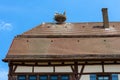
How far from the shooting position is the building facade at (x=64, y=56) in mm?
22859

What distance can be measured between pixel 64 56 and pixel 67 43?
2.24 m

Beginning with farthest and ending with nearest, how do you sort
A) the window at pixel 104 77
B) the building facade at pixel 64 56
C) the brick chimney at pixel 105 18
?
the brick chimney at pixel 105 18, the building facade at pixel 64 56, the window at pixel 104 77

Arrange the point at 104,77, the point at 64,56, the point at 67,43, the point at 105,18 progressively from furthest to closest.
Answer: the point at 105,18
the point at 67,43
the point at 64,56
the point at 104,77

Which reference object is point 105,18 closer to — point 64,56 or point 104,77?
point 64,56

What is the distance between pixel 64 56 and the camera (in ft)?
76.5

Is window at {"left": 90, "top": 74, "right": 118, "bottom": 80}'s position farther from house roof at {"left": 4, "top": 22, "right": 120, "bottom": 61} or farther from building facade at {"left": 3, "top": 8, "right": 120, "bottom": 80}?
house roof at {"left": 4, "top": 22, "right": 120, "bottom": 61}

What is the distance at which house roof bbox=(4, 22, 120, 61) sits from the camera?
922 inches

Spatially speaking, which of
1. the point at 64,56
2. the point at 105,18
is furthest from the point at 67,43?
the point at 105,18

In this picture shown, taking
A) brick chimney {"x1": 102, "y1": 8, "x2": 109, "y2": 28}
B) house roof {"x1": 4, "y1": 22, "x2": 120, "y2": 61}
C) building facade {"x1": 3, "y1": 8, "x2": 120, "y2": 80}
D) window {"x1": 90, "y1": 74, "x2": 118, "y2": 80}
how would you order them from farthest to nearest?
1. brick chimney {"x1": 102, "y1": 8, "x2": 109, "y2": 28}
2. house roof {"x1": 4, "y1": 22, "x2": 120, "y2": 61}
3. building facade {"x1": 3, "y1": 8, "x2": 120, "y2": 80}
4. window {"x1": 90, "y1": 74, "x2": 118, "y2": 80}

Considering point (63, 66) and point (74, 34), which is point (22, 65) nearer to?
point (63, 66)

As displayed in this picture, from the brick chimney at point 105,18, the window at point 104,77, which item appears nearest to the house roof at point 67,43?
the brick chimney at point 105,18

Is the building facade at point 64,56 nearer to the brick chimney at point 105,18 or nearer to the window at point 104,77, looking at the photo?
the window at point 104,77

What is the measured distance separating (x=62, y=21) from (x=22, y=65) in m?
8.18

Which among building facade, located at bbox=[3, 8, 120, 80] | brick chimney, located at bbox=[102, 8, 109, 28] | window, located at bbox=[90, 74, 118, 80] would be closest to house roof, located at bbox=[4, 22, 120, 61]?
building facade, located at bbox=[3, 8, 120, 80]
